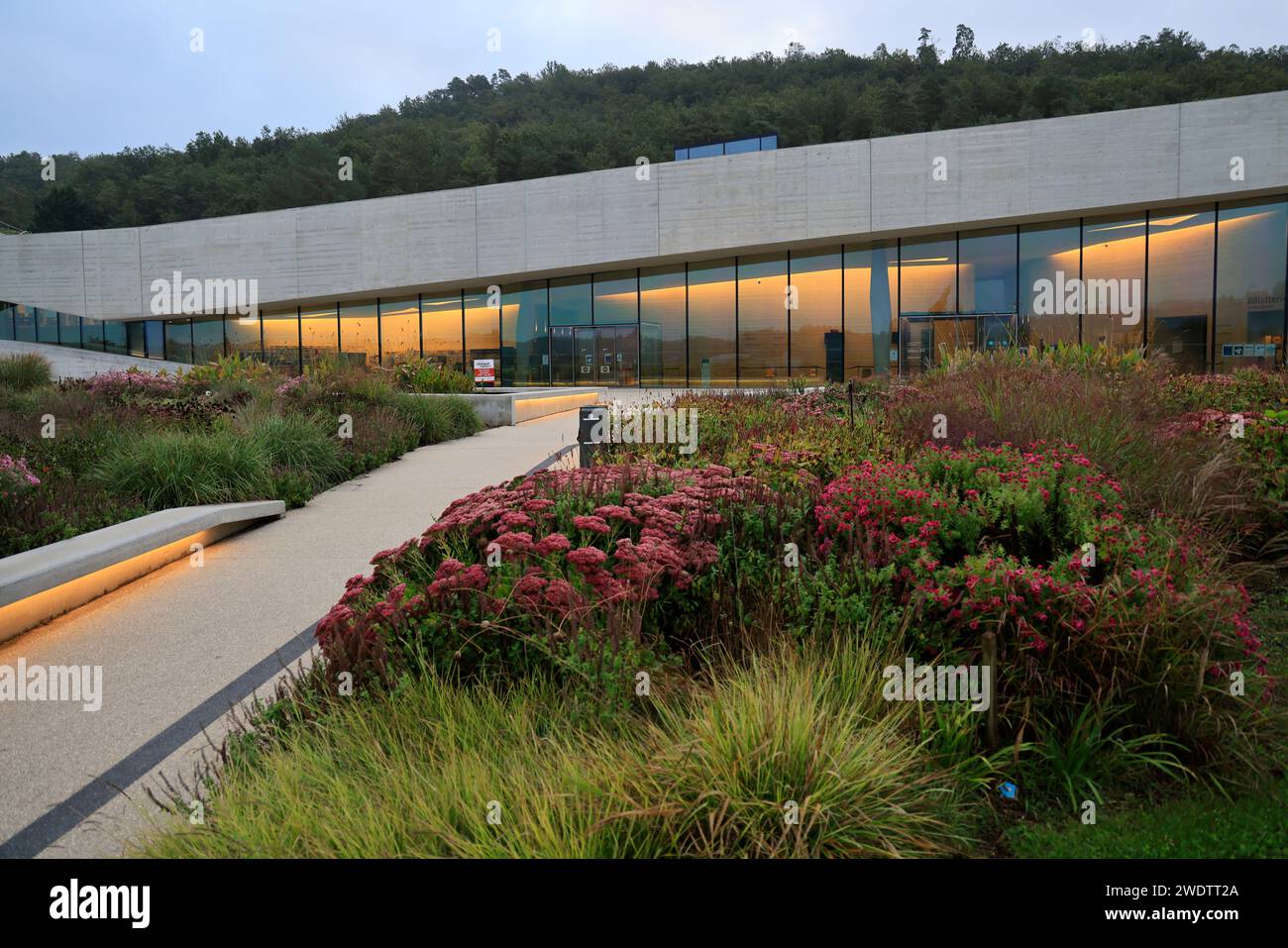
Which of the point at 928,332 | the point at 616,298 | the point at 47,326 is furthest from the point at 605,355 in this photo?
the point at 47,326

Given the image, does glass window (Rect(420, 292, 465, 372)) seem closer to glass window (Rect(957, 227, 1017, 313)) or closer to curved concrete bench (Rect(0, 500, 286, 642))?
glass window (Rect(957, 227, 1017, 313))

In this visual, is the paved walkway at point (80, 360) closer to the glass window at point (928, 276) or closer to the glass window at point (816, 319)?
the glass window at point (816, 319)

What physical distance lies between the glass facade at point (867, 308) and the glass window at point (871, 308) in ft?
0.15

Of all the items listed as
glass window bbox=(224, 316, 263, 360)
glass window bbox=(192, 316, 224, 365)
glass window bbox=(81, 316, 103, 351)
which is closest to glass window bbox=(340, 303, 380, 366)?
glass window bbox=(224, 316, 263, 360)

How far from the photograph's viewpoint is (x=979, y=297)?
2769cm

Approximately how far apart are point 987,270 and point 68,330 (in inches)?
1513

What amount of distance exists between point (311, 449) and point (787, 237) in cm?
2194

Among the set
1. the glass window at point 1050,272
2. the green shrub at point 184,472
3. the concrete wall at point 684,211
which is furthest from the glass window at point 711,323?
the green shrub at point 184,472

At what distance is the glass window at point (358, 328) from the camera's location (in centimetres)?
3497

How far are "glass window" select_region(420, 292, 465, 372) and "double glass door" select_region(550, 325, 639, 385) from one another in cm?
417

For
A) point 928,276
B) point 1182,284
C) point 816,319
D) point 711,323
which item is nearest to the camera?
point 1182,284

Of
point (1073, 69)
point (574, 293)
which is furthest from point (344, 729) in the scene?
point (1073, 69)

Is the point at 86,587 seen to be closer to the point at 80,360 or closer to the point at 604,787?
the point at 604,787

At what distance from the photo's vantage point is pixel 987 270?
27750 millimetres
